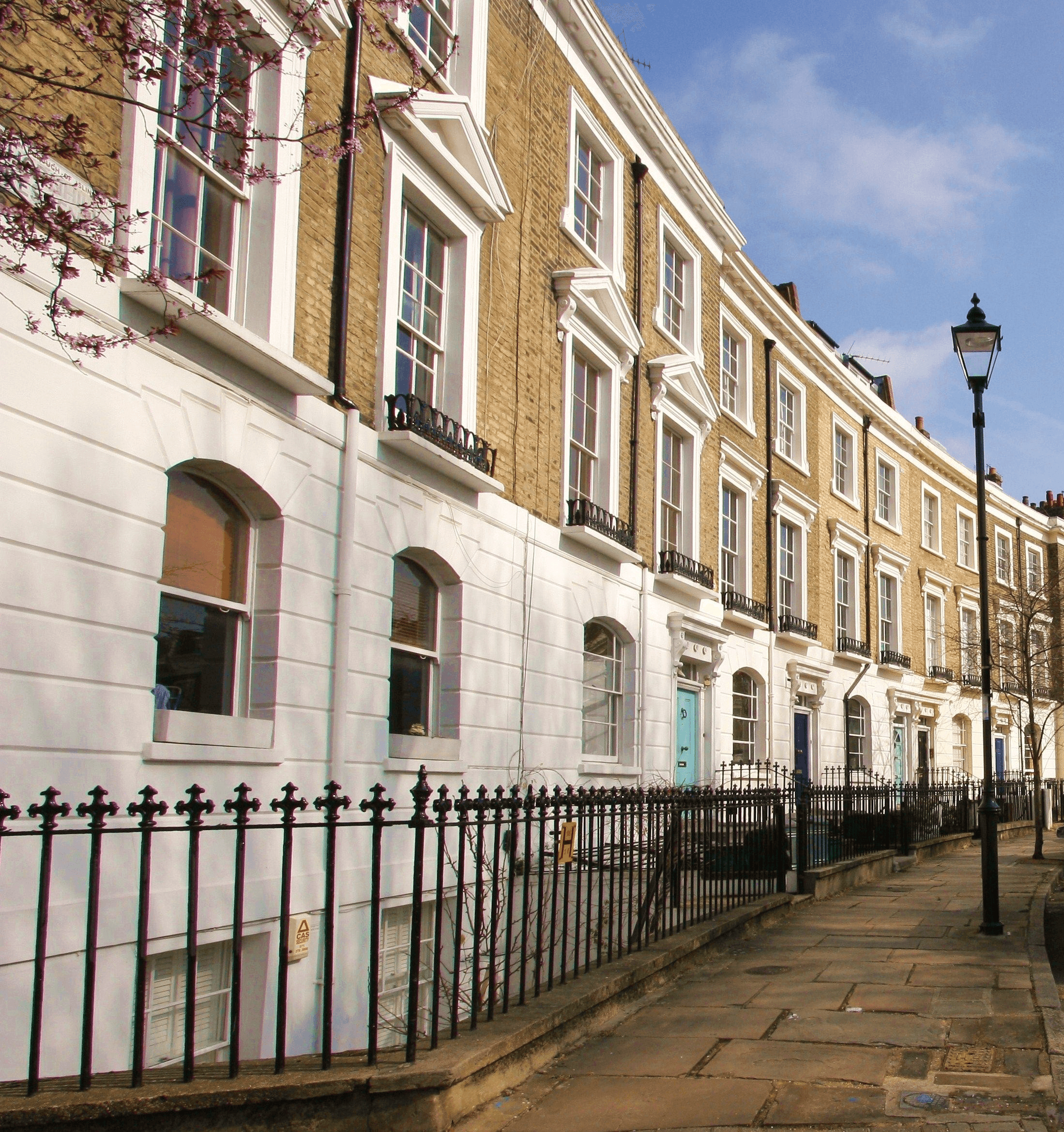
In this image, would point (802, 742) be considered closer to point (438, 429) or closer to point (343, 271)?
point (438, 429)

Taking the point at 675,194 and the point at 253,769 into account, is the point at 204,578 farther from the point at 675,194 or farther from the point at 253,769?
the point at 675,194

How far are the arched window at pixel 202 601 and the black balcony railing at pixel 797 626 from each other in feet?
48.7

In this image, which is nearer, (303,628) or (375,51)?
(303,628)

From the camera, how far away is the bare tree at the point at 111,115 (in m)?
4.70

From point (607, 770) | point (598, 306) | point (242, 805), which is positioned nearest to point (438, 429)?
point (598, 306)

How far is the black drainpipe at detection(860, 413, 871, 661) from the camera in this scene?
1084 inches

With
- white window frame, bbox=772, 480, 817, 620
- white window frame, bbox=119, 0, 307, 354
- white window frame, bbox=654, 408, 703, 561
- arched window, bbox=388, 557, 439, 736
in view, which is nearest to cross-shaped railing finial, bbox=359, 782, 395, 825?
white window frame, bbox=119, 0, 307, 354

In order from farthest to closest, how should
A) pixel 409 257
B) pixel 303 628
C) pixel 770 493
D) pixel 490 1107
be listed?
pixel 770 493, pixel 409 257, pixel 303 628, pixel 490 1107

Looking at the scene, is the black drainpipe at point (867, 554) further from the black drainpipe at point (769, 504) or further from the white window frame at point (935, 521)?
the black drainpipe at point (769, 504)

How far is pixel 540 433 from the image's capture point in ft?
46.0

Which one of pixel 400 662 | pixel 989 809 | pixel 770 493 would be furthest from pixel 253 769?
pixel 770 493

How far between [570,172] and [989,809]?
9.25 m

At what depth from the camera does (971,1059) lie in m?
6.41

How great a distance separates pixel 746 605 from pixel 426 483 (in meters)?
10.5
